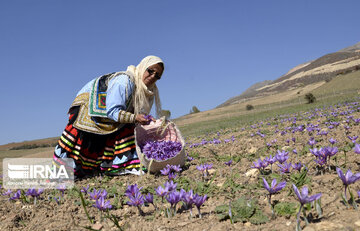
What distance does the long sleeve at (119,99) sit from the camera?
4000 mm

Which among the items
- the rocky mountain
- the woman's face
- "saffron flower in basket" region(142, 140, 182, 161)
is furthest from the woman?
the rocky mountain

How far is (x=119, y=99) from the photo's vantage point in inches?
160

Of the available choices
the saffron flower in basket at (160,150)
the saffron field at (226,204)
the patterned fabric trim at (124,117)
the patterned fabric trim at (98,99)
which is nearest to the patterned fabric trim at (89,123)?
the patterned fabric trim at (98,99)

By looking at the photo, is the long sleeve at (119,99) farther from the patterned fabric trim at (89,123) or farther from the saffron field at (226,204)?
the saffron field at (226,204)

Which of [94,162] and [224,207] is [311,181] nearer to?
[224,207]

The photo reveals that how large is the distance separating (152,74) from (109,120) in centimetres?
100

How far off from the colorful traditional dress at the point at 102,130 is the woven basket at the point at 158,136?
0.66ft

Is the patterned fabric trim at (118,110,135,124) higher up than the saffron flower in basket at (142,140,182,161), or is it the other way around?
the patterned fabric trim at (118,110,135,124)

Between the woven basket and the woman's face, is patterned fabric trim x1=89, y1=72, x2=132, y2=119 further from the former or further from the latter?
the woven basket

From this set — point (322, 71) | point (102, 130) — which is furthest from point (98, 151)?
point (322, 71)

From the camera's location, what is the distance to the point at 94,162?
468 cm

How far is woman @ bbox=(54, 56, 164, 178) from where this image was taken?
418 centimetres

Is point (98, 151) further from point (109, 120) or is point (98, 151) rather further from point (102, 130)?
point (109, 120)

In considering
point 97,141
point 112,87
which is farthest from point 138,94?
point 97,141
